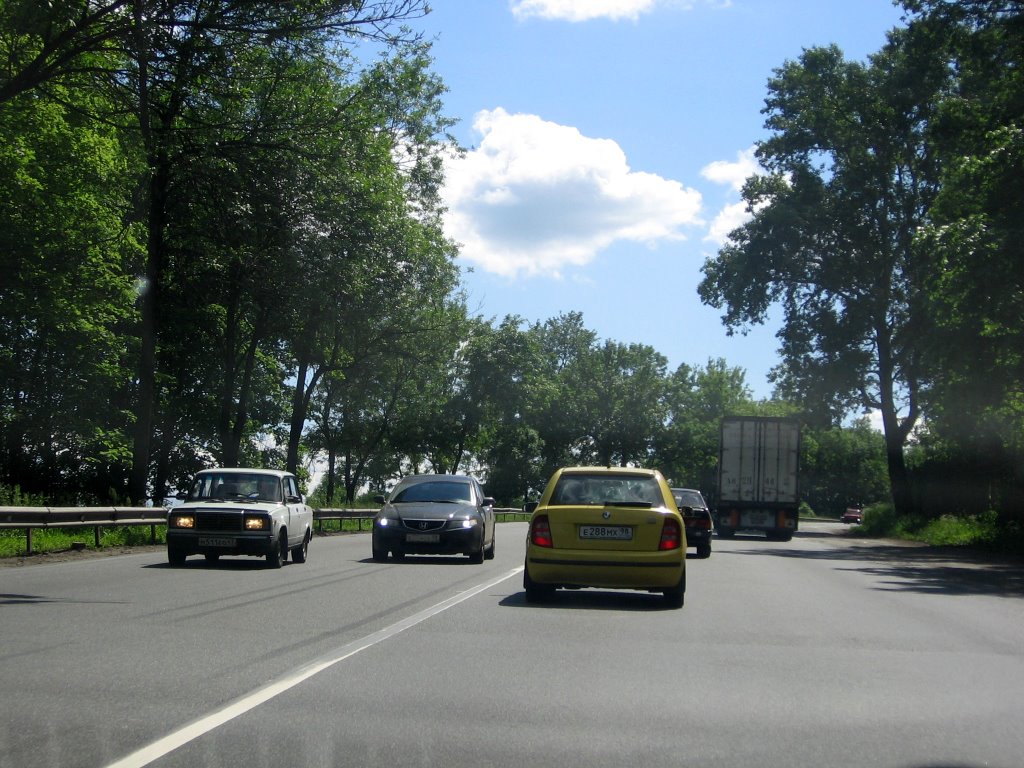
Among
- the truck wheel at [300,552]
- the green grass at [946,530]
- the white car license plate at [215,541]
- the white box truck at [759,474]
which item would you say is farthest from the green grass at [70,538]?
the green grass at [946,530]

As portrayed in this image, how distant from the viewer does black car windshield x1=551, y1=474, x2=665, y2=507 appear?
550 inches

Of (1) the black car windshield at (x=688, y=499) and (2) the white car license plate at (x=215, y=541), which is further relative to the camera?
(1) the black car windshield at (x=688, y=499)

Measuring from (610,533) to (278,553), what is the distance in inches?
282

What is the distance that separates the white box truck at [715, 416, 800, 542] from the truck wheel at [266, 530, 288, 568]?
24.5 meters

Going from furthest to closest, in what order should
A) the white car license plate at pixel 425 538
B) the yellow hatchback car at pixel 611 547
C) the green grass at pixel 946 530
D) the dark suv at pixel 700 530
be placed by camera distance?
the green grass at pixel 946 530 < the dark suv at pixel 700 530 < the white car license plate at pixel 425 538 < the yellow hatchback car at pixel 611 547

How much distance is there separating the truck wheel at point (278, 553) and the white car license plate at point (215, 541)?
2.05 ft

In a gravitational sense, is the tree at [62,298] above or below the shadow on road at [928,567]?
above

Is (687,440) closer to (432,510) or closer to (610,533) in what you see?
(432,510)

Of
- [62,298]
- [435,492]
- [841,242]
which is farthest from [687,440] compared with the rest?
[435,492]

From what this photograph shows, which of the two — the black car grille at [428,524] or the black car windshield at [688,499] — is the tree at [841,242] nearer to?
the black car windshield at [688,499]

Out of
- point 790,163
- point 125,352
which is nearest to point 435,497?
point 125,352

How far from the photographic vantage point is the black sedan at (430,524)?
20.8 meters

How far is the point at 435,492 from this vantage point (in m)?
22.2

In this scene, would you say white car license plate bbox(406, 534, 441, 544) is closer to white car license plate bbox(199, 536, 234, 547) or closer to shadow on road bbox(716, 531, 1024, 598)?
white car license plate bbox(199, 536, 234, 547)
